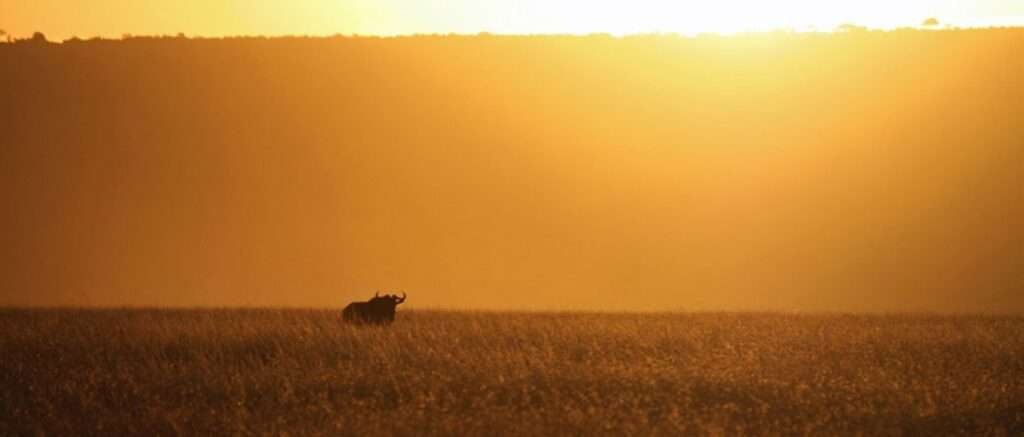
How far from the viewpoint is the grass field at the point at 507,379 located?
1337 cm

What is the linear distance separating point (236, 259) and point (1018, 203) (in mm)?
28653

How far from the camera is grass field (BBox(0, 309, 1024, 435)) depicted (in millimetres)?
13367

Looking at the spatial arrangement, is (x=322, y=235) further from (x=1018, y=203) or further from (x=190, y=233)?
(x=1018, y=203)

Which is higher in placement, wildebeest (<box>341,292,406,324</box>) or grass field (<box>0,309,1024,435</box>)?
wildebeest (<box>341,292,406,324</box>)

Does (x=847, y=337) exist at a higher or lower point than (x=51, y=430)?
higher

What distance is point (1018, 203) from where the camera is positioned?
192 feet

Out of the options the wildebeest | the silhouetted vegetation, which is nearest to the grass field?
the wildebeest

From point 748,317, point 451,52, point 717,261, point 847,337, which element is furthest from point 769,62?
point 847,337

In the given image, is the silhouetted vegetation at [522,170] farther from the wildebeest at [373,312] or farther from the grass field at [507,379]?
the grass field at [507,379]

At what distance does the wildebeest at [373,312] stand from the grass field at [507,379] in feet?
2.97

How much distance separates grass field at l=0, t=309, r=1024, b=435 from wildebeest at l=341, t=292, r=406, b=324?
90cm

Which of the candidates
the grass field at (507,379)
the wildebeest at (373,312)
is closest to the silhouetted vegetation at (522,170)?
the wildebeest at (373,312)

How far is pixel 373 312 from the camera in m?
23.3

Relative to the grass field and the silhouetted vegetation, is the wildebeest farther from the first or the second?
the silhouetted vegetation
